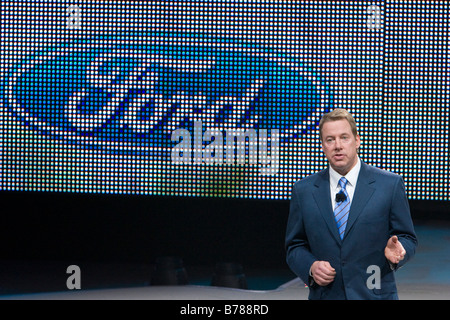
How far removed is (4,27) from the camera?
6484 millimetres

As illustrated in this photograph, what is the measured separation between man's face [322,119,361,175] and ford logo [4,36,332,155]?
148 inches

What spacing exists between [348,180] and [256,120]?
147 inches

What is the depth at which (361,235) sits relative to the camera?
252 centimetres

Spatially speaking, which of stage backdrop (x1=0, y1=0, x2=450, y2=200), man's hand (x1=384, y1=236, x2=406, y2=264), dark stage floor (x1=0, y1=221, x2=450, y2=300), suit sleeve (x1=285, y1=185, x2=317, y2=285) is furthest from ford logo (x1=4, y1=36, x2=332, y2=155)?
man's hand (x1=384, y1=236, x2=406, y2=264)

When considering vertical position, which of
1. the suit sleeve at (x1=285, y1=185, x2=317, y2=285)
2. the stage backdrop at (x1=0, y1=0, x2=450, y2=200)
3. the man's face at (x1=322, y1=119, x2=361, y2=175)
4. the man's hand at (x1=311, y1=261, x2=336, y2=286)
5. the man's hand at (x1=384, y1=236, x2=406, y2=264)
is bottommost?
the man's hand at (x1=311, y1=261, x2=336, y2=286)

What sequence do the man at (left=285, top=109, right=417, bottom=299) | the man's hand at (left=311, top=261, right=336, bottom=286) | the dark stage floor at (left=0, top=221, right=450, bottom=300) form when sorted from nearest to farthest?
1. the man's hand at (left=311, top=261, right=336, bottom=286)
2. the man at (left=285, top=109, right=417, bottom=299)
3. the dark stage floor at (left=0, top=221, right=450, bottom=300)

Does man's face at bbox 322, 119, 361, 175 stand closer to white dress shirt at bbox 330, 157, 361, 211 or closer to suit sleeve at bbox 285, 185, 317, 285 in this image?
white dress shirt at bbox 330, 157, 361, 211

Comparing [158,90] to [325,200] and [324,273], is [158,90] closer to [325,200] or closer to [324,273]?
[325,200]

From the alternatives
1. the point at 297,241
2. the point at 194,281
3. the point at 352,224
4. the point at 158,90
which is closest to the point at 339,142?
the point at 352,224

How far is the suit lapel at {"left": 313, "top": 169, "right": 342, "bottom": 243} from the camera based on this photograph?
254 cm

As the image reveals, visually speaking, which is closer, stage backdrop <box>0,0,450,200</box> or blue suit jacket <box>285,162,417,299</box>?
blue suit jacket <box>285,162,417,299</box>

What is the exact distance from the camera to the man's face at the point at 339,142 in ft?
8.21

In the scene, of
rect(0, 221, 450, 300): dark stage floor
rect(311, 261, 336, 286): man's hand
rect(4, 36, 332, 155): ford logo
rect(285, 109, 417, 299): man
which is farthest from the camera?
rect(4, 36, 332, 155): ford logo

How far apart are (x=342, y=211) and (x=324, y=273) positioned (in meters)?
0.26
